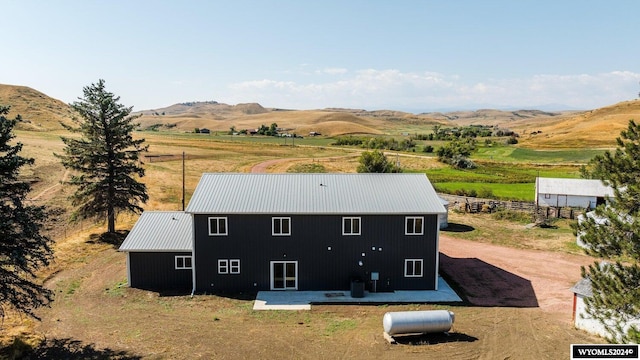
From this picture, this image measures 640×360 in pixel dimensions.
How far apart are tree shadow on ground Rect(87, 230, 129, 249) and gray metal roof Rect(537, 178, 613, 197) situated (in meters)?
43.2

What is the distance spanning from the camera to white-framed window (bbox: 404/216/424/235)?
2894 centimetres

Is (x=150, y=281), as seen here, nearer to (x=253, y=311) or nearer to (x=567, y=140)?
(x=253, y=311)

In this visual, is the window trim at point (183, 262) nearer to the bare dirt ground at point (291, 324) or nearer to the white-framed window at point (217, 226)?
the bare dirt ground at point (291, 324)

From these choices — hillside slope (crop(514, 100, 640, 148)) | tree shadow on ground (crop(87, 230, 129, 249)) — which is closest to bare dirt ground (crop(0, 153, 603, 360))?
tree shadow on ground (crop(87, 230, 129, 249))

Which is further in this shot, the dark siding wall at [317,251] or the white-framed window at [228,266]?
the white-framed window at [228,266]

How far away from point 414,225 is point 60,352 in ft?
63.2

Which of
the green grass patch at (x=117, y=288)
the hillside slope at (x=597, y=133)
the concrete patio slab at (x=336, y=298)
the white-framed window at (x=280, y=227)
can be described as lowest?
the green grass patch at (x=117, y=288)

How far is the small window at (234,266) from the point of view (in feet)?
95.3

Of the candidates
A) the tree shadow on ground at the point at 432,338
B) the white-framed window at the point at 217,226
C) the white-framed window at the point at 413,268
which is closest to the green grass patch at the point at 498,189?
the white-framed window at the point at 413,268

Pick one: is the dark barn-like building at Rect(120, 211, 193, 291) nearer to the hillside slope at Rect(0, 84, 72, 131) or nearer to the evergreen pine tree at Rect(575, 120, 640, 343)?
the evergreen pine tree at Rect(575, 120, 640, 343)

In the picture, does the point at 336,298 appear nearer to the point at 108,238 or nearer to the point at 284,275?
the point at 284,275

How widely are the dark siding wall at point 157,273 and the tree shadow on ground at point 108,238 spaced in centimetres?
1067

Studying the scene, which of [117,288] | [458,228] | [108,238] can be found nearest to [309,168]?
[458,228]

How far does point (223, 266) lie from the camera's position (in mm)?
29031
